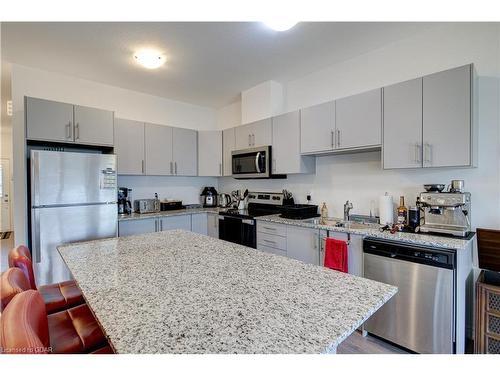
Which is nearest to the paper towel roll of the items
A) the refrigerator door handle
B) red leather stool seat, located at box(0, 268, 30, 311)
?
red leather stool seat, located at box(0, 268, 30, 311)

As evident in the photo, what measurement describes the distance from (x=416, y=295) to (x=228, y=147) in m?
2.95

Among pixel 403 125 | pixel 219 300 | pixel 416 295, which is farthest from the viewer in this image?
pixel 403 125

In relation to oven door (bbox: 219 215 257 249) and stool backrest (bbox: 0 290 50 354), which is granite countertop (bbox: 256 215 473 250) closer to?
oven door (bbox: 219 215 257 249)

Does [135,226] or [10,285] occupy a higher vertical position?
[10,285]

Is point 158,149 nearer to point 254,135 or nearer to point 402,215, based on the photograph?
point 254,135

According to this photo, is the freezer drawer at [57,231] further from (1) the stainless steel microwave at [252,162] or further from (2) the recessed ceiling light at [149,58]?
(1) the stainless steel microwave at [252,162]

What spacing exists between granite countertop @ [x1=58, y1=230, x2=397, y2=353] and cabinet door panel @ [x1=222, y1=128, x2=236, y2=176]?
8.11 ft

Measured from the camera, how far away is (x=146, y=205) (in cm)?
360

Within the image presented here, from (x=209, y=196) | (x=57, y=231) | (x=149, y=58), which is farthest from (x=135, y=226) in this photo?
(x=149, y=58)

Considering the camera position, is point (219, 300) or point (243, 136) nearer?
point (219, 300)

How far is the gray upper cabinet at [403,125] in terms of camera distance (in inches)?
81.8

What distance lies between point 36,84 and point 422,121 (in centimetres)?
402
